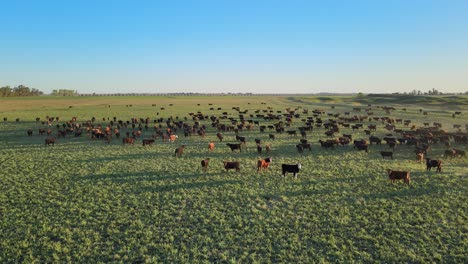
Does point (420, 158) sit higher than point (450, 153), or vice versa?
point (450, 153)

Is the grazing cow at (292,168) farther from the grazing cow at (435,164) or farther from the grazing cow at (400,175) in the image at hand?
the grazing cow at (435,164)

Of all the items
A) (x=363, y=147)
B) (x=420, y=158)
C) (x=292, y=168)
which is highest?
(x=363, y=147)

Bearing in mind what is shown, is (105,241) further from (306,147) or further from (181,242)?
(306,147)

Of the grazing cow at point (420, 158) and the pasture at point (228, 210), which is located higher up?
the grazing cow at point (420, 158)

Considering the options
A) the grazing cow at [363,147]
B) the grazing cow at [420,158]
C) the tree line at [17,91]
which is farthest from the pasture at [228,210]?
the tree line at [17,91]

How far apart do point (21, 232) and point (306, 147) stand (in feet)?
64.5

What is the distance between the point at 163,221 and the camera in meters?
11.7

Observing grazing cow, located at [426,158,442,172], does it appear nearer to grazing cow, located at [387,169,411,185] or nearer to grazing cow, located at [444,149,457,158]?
→ grazing cow, located at [387,169,411,185]

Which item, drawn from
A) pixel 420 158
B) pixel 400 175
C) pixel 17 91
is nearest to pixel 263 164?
pixel 400 175

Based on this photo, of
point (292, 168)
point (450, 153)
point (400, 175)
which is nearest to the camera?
point (400, 175)

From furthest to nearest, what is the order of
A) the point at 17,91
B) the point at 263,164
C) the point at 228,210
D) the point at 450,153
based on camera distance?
the point at 17,91, the point at 450,153, the point at 263,164, the point at 228,210

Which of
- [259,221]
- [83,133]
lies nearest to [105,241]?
[259,221]

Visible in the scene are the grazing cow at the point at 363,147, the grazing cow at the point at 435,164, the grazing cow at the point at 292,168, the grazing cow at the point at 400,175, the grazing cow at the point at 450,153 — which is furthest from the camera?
the grazing cow at the point at 363,147

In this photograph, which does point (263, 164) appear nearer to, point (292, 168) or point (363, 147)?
point (292, 168)
